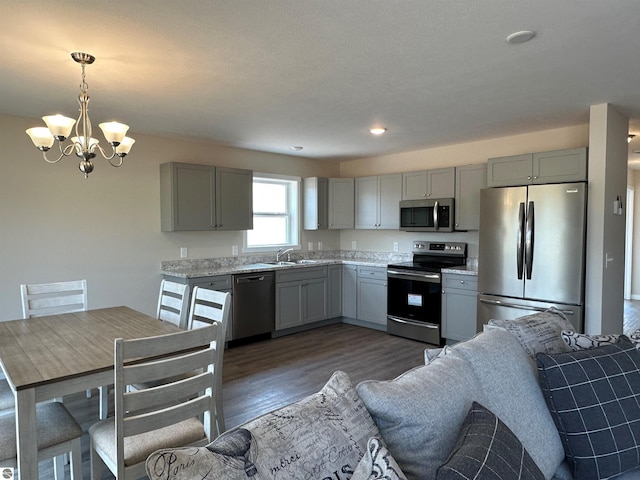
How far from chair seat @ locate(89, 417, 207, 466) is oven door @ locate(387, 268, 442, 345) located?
3.37 metres

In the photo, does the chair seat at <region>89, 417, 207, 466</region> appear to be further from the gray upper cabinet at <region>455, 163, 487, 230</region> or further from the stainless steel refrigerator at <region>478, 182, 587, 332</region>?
the gray upper cabinet at <region>455, 163, 487, 230</region>

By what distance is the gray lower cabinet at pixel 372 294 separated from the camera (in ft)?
17.3

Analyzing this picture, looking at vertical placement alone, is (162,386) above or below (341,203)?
below

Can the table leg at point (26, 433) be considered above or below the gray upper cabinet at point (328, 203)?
below

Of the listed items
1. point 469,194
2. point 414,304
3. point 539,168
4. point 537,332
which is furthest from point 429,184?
point 537,332

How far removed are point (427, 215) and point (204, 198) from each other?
2701mm

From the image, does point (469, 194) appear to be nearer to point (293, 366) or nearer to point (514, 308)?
point (514, 308)

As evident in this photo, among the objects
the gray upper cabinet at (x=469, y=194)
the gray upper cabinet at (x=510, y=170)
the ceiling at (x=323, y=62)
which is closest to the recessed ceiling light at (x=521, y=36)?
the ceiling at (x=323, y=62)

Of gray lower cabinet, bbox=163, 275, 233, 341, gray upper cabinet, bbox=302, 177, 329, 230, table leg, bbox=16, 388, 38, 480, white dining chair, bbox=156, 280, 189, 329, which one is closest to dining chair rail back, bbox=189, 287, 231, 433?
white dining chair, bbox=156, 280, 189, 329

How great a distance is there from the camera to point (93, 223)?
13.6ft

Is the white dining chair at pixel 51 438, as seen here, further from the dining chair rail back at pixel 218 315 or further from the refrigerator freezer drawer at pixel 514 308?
the refrigerator freezer drawer at pixel 514 308

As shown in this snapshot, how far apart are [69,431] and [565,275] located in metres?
3.78

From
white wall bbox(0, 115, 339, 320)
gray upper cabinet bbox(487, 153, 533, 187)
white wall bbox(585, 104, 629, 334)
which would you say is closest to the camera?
white wall bbox(585, 104, 629, 334)

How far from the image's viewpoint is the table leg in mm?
1595
